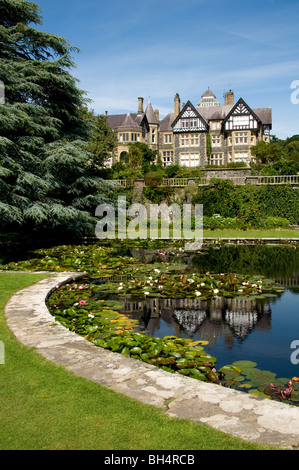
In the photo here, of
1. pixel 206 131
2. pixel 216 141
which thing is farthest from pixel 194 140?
pixel 216 141

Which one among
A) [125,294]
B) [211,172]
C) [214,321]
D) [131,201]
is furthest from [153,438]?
[211,172]

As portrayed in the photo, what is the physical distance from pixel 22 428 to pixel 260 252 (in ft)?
41.3

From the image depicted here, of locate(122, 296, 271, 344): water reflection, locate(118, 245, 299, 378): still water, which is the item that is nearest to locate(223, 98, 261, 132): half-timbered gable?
locate(118, 245, 299, 378): still water

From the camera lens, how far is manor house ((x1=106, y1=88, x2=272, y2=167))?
45031mm

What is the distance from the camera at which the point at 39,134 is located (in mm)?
16812

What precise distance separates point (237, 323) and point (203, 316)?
64 cm

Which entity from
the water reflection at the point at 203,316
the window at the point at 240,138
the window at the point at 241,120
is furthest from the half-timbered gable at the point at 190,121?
the water reflection at the point at 203,316

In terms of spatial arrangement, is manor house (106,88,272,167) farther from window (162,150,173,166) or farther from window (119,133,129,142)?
window (162,150,173,166)

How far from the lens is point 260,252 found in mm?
14273

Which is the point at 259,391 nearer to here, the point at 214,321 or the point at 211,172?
the point at 214,321

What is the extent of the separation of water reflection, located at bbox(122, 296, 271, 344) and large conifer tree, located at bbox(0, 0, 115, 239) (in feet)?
24.1

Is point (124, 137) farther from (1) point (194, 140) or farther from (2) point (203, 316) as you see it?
(2) point (203, 316)

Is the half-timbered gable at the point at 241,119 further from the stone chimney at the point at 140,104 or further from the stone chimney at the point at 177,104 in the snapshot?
the stone chimney at the point at 140,104
